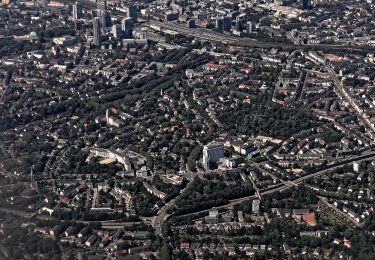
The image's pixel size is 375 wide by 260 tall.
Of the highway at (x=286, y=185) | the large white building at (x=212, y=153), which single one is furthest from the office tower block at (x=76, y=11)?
the highway at (x=286, y=185)

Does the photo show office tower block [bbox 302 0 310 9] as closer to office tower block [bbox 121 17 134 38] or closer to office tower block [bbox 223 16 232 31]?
office tower block [bbox 223 16 232 31]

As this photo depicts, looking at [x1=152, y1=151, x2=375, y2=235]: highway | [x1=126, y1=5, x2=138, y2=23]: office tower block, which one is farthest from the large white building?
[x1=126, y1=5, x2=138, y2=23]: office tower block

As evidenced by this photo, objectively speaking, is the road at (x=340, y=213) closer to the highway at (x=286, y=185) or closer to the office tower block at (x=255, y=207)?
the highway at (x=286, y=185)

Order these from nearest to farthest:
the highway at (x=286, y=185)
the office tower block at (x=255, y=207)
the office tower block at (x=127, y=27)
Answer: the highway at (x=286, y=185) < the office tower block at (x=255, y=207) < the office tower block at (x=127, y=27)

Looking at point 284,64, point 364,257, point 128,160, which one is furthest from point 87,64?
point 364,257

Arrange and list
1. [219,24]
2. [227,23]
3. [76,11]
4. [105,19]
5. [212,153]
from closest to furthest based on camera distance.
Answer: [212,153] → [219,24] → [227,23] → [105,19] → [76,11]

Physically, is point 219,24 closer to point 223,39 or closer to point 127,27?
point 223,39

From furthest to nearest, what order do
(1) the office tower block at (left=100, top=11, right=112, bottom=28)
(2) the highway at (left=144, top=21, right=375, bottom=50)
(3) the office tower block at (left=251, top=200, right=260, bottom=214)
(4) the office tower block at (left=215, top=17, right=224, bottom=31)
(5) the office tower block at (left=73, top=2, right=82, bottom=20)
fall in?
(5) the office tower block at (left=73, top=2, right=82, bottom=20)
(1) the office tower block at (left=100, top=11, right=112, bottom=28)
(4) the office tower block at (left=215, top=17, right=224, bottom=31)
(2) the highway at (left=144, top=21, right=375, bottom=50)
(3) the office tower block at (left=251, top=200, right=260, bottom=214)

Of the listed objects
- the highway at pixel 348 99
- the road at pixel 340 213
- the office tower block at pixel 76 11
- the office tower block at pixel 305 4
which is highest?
the office tower block at pixel 305 4

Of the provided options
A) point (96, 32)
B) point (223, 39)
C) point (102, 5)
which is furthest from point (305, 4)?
point (96, 32)

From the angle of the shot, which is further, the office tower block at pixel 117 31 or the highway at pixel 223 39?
the office tower block at pixel 117 31

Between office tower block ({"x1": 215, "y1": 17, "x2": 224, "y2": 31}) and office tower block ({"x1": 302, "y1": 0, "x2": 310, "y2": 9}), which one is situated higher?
office tower block ({"x1": 302, "y1": 0, "x2": 310, "y2": 9})

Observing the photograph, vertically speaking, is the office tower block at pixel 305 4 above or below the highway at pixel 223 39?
above
